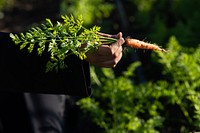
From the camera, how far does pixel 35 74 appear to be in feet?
6.24

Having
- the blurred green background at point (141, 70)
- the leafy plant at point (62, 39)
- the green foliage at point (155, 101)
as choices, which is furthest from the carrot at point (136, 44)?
the green foliage at point (155, 101)

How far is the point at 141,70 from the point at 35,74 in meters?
1.72

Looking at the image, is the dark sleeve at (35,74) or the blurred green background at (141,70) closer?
the dark sleeve at (35,74)

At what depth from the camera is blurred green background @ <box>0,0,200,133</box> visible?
2.56m

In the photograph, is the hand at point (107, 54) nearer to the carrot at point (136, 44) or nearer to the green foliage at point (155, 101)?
the carrot at point (136, 44)

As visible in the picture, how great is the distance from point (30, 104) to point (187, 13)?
166cm

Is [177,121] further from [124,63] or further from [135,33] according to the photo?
[135,33]

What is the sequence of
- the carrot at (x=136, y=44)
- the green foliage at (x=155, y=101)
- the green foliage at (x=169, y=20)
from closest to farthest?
the carrot at (x=136, y=44)
the green foliage at (x=155, y=101)
the green foliage at (x=169, y=20)

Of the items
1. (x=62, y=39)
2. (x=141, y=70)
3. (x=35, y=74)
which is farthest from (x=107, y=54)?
(x=141, y=70)

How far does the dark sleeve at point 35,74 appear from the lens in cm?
188

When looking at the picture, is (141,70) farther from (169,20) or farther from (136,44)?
(136,44)

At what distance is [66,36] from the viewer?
1745 millimetres

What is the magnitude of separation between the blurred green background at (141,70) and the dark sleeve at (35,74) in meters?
0.23

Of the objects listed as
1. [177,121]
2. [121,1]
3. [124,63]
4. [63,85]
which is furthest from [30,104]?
[121,1]
